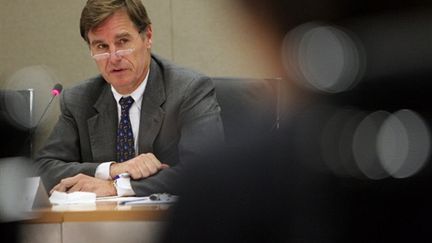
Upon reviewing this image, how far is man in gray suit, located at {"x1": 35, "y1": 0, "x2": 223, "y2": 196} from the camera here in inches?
76.1

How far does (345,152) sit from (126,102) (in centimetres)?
198

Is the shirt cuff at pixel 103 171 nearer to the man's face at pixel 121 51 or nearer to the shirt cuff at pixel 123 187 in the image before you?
the shirt cuff at pixel 123 187

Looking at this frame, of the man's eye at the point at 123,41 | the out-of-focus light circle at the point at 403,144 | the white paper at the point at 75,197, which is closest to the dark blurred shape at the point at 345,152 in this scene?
the out-of-focus light circle at the point at 403,144

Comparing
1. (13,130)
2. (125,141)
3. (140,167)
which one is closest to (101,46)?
(125,141)

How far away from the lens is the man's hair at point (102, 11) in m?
2.05

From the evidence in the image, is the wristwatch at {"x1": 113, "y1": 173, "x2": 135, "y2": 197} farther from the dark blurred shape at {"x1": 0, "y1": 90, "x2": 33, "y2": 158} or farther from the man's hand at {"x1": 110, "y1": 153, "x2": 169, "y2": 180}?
the dark blurred shape at {"x1": 0, "y1": 90, "x2": 33, "y2": 158}

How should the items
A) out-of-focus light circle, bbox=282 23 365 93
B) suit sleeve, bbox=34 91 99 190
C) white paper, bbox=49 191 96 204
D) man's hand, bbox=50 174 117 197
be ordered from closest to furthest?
out-of-focus light circle, bbox=282 23 365 93 → white paper, bbox=49 191 96 204 → man's hand, bbox=50 174 117 197 → suit sleeve, bbox=34 91 99 190

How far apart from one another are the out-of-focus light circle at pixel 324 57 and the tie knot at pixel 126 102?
77.3 inches

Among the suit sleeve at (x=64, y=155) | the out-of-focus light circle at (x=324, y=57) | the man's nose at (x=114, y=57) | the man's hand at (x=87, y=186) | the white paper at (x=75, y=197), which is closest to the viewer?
the out-of-focus light circle at (x=324, y=57)

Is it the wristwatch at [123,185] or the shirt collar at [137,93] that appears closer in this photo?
the wristwatch at [123,185]

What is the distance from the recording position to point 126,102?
213cm

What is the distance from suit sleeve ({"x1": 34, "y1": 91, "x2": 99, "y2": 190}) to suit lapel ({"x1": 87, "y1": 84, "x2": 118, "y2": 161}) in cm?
6

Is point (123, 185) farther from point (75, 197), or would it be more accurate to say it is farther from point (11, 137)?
point (11, 137)

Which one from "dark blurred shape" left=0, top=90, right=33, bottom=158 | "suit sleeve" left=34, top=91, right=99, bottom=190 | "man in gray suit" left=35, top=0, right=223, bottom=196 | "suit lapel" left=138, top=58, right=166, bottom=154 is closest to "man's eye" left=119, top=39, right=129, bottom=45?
"man in gray suit" left=35, top=0, right=223, bottom=196
